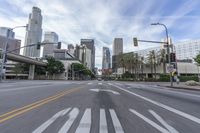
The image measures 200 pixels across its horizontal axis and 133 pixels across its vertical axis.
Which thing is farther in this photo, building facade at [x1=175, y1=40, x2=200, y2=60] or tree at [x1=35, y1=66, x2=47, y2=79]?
building facade at [x1=175, y1=40, x2=200, y2=60]

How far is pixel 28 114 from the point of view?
5910 mm

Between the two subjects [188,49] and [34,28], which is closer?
[34,28]

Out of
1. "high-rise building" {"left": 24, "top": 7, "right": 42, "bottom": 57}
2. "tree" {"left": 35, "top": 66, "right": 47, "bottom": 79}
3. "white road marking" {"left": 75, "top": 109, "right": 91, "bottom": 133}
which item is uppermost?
"high-rise building" {"left": 24, "top": 7, "right": 42, "bottom": 57}

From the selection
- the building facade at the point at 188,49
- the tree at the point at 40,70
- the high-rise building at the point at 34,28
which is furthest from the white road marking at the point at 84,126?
the building facade at the point at 188,49

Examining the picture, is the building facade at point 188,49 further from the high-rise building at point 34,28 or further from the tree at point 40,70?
the high-rise building at point 34,28

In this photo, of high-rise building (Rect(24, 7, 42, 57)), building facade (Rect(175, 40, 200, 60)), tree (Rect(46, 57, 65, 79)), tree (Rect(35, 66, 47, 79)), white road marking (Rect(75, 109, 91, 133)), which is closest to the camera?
white road marking (Rect(75, 109, 91, 133))

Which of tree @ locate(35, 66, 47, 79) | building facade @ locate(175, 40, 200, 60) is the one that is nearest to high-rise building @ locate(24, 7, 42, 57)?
tree @ locate(35, 66, 47, 79)

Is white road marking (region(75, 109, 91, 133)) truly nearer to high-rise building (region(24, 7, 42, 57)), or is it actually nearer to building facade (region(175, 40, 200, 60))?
high-rise building (region(24, 7, 42, 57))

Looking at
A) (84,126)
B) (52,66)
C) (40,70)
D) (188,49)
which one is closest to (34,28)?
(52,66)

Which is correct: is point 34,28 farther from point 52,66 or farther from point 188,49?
point 188,49

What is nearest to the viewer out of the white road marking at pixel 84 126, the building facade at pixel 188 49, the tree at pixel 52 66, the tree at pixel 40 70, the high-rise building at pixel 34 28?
the white road marking at pixel 84 126

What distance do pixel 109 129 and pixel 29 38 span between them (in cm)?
7572

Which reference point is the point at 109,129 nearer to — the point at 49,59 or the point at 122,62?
the point at 122,62

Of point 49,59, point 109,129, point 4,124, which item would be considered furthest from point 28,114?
point 49,59
